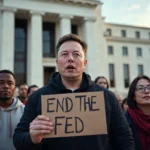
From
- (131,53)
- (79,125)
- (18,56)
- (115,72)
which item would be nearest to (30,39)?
(18,56)

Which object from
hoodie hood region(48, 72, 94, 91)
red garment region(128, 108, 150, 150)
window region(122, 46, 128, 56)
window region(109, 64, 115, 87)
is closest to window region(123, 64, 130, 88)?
window region(122, 46, 128, 56)

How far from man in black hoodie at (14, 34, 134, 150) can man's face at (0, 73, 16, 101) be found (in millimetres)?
1492

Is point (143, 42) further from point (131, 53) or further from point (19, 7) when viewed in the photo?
point (19, 7)

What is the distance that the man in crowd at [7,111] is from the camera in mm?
3355

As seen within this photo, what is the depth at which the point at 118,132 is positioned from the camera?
7.25 feet

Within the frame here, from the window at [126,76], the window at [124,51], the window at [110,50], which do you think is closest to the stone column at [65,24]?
the window at [110,50]

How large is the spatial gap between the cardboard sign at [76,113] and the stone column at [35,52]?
80.6 ft

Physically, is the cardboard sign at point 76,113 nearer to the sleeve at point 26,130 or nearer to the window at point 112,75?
the sleeve at point 26,130

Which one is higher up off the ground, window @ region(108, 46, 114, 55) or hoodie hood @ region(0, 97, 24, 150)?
window @ region(108, 46, 114, 55)

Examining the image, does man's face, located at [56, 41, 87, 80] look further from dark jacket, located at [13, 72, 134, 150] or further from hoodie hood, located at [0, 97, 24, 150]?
hoodie hood, located at [0, 97, 24, 150]

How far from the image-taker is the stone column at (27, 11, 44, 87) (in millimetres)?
26594

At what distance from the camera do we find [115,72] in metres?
42.3

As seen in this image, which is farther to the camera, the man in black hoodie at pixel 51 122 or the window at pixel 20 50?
the window at pixel 20 50

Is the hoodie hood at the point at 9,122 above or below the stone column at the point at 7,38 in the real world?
Result: below
